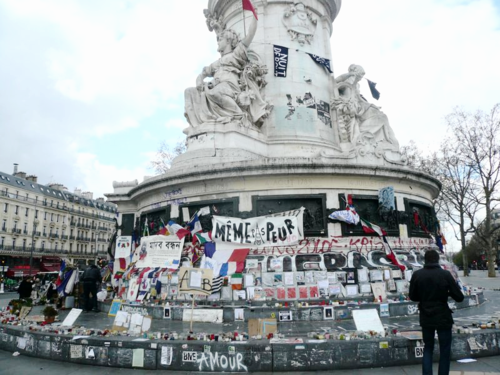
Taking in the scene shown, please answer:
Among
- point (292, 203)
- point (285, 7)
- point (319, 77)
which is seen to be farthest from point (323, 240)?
point (285, 7)

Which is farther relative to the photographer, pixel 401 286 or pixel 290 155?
pixel 290 155

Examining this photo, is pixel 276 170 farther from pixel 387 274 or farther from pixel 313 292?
pixel 387 274

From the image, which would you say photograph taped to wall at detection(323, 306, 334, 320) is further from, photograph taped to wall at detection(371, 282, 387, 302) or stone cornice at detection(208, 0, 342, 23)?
stone cornice at detection(208, 0, 342, 23)

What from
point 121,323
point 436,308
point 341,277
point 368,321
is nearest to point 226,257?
point 341,277

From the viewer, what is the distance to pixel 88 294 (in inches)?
509

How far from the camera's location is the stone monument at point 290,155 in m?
12.5

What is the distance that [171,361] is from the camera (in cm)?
643

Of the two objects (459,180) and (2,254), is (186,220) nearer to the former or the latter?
(459,180)

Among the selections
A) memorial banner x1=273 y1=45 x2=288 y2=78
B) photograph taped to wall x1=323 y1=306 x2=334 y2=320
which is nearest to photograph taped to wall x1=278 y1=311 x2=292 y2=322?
photograph taped to wall x1=323 y1=306 x2=334 y2=320

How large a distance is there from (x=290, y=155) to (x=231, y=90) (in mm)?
3619

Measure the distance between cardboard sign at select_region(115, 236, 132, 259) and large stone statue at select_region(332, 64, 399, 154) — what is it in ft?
34.3

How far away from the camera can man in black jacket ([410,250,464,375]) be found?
5383mm

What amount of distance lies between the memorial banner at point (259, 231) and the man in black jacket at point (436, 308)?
6399 millimetres

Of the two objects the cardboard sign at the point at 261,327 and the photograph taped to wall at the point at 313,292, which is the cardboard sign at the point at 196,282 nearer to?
the cardboard sign at the point at 261,327
